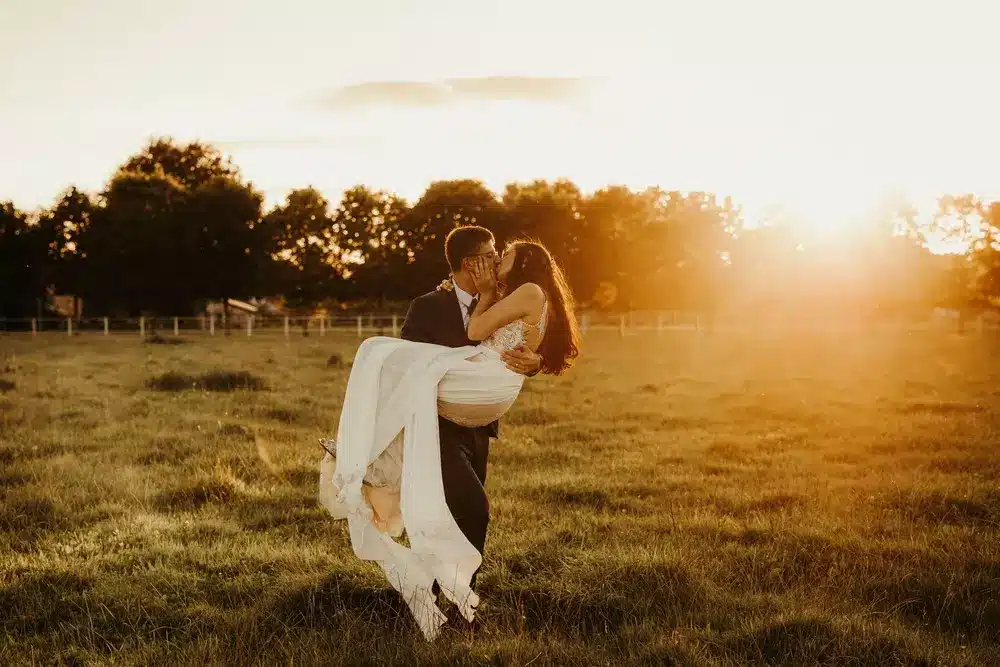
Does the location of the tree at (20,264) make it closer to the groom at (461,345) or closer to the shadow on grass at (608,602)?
the groom at (461,345)

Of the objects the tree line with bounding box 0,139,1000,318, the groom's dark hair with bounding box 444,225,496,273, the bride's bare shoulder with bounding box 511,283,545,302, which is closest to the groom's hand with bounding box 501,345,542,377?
the bride's bare shoulder with bounding box 511,283,545,302

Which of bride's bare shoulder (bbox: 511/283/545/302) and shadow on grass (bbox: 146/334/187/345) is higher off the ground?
bride's bare shoulder (bbox: 511/283/545/302)

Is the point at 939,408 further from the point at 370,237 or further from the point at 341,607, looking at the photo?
the point at 370,237

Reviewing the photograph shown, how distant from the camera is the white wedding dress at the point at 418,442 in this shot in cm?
492

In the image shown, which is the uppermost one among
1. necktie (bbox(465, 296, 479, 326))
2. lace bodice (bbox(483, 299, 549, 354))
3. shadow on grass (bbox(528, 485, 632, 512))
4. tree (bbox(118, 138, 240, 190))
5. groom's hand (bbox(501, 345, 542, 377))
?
tree (bbox(118, 138, 240, 190))

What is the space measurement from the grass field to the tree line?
40.5 m

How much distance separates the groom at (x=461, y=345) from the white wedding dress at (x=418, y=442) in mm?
190

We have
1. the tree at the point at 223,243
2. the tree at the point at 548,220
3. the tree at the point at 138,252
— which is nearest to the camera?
the tree at the point at 138,252

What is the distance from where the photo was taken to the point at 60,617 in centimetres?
546

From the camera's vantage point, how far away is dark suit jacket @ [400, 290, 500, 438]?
550 centimetres

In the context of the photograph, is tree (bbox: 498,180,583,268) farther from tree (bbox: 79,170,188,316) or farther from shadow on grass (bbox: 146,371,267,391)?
shadow on grass (bbox: 146,371,267,391)

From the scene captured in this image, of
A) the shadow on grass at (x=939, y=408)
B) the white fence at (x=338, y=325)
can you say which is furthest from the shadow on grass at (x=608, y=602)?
the white fence at (x=338, y=325)

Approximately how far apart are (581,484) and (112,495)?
15.2 feet

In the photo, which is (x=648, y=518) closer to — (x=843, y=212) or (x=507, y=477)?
(x=507, y=477)
